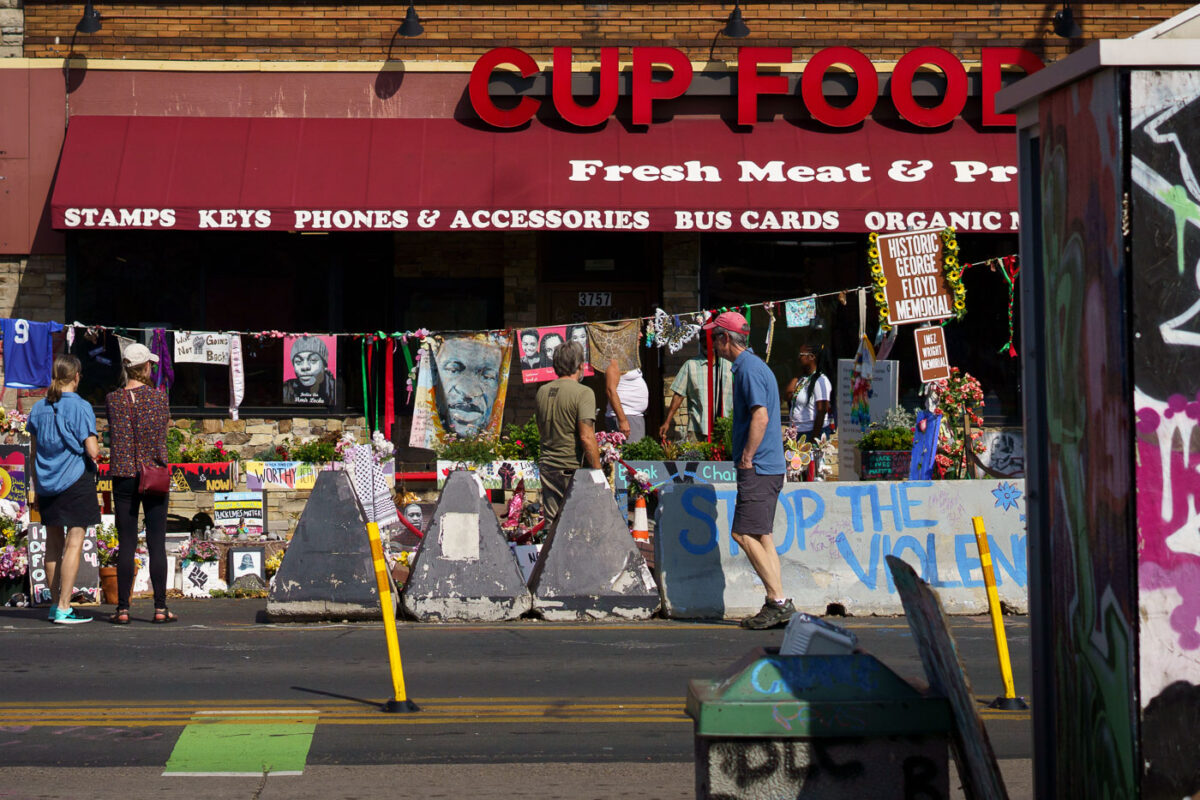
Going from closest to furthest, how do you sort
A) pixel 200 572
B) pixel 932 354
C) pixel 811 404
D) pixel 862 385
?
pixel 200 572
pixel 932 354
pixel 862 385
pixel 811 404

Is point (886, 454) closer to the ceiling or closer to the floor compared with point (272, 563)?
closer to the ceiling

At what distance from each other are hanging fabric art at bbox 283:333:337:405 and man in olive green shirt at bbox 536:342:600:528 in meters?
4.58

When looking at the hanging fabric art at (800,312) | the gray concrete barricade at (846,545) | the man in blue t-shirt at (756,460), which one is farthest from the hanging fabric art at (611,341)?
the man in blue t-shirt at (756,460)

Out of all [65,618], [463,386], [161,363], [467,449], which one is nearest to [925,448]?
[467,449]

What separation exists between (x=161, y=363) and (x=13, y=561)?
3894mm

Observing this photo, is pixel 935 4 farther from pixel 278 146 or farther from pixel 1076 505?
pixel 1076 505

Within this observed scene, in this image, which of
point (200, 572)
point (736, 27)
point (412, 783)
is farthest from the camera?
point (736, 27)

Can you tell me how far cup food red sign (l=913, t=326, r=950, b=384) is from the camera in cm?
1223

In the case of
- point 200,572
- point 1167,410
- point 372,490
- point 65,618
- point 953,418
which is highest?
point 953,418

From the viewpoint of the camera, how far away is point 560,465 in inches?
429

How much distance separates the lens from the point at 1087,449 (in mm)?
3990

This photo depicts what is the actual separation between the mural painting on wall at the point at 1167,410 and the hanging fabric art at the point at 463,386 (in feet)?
35.7

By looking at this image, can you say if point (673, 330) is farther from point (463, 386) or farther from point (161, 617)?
point (161, 617)

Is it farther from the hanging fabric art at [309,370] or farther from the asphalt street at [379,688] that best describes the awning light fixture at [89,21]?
the asphalt street at [379,688]
